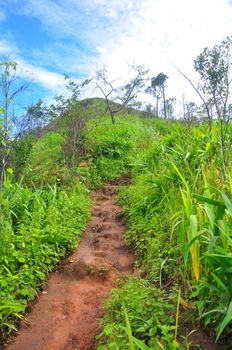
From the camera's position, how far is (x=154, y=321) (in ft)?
7.02

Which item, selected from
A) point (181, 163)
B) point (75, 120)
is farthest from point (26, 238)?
point (75, 120)

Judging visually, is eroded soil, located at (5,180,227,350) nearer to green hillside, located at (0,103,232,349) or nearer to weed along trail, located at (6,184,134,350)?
weed along trail, located at (6,184,134,350)

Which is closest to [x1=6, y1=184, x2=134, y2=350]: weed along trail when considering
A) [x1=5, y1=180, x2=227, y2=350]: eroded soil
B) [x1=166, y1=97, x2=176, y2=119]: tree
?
[x1=5, y1=180, x2=227, y2=350]: eroded soil

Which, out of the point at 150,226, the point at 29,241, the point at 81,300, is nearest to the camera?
the point at 81,300

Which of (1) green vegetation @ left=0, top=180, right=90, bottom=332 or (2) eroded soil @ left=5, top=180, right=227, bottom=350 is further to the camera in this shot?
(1) green vegetation @ left=0, top=180, right=90, bottom=332

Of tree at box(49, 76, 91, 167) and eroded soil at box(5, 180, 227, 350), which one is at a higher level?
tree at box(49, 76, 91, 167)

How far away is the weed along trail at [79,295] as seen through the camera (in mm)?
2670

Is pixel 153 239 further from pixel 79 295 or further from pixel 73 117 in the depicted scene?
pixel 73 117

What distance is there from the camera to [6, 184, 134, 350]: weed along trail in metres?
2.67

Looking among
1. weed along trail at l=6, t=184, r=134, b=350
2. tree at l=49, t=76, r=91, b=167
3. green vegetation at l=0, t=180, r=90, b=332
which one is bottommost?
weed along trail at l=6, t=184, r=134, b=350

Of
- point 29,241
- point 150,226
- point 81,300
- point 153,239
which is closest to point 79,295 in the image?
point 81,300

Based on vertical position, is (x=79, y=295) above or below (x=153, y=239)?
below

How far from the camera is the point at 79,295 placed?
3342mm

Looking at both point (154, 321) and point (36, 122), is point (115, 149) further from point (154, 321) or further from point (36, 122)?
point (154, 321)
